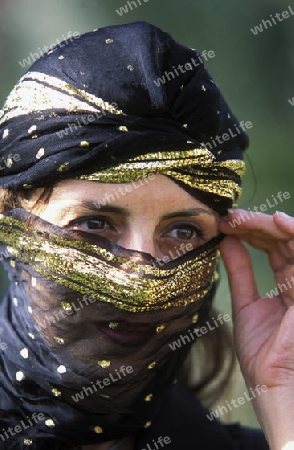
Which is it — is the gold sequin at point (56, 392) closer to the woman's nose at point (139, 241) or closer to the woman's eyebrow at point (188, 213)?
the woman's nose at point (139, 241)

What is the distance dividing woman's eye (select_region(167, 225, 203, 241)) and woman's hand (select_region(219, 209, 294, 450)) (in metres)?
0.14

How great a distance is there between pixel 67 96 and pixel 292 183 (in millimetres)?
3621

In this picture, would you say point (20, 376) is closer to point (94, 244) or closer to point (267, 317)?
point (94, 244)

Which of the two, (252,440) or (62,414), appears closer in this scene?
(62,414)

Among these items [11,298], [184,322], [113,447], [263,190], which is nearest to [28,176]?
[11,298]

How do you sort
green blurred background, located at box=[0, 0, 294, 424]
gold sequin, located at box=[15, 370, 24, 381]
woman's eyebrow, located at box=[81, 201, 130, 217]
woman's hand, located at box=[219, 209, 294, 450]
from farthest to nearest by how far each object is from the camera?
1. green blurred background, located at box=[0, 0, 294, 424]
2. woman's hand, located at box=[219, 209, 294, 450]
3. gold sequin, located at box=[15, 370, 24, 381]
4. woman's eyebrow, located at box=[81, 201, 130, 217]

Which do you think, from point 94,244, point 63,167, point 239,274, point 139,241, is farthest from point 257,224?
point 63,167

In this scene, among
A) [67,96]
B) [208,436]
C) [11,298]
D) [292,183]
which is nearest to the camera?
[67,96]

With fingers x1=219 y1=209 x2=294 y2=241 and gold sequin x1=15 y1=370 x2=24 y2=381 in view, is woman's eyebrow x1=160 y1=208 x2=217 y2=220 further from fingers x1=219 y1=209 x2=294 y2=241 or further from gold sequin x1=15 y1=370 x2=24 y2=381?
gold sequin x1=15 y1=370 x2=24 y2=381

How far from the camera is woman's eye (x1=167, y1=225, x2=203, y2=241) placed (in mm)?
2516

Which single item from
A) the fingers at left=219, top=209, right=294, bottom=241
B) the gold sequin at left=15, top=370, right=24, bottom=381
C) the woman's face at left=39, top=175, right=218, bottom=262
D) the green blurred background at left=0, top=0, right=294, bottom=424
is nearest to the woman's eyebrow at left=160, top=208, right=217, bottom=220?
the woman's face at left=39, top=175, right=218, bottom=262

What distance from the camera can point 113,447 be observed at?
8.56ft

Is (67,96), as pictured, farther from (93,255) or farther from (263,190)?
(263,190)

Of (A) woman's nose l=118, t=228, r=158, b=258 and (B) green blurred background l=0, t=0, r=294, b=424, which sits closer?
(A) woman's nose l=118, t=228, r=158, b=258
